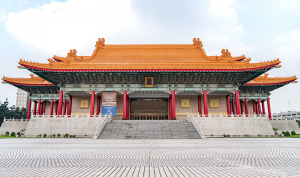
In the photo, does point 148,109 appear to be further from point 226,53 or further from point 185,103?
point 226,53

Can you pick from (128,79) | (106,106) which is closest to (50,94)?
(106,106)

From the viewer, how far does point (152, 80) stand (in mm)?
26609

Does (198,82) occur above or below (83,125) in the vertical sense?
above

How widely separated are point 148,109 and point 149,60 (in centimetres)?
1020

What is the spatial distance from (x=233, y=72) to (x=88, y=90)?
67.7 ft

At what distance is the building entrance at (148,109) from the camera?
3534 centimetres

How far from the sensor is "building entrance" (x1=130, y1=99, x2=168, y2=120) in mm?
35344

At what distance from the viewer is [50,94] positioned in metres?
33.2

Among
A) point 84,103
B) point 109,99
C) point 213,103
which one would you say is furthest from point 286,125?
point 84,103

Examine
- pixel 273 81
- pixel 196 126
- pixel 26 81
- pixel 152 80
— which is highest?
pixel 26 81

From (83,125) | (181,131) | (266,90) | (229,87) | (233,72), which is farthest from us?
(266,90)

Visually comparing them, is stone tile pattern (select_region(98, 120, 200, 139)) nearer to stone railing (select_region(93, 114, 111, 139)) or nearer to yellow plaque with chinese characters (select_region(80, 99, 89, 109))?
stone railing (select_region(93, 114, 111, 139))

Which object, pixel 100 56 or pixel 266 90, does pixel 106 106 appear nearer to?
pixel 100 56

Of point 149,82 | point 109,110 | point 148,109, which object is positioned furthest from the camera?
point 148,109
